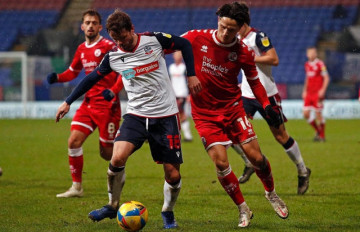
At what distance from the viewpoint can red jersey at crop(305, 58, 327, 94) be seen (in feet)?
56.2

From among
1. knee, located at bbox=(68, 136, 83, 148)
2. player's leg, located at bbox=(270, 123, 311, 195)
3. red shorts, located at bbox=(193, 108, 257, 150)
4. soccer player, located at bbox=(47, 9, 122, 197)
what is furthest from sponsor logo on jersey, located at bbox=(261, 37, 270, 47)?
knee, located at bbox=(68, 136, 83, 148)

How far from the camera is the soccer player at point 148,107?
5.91 metres

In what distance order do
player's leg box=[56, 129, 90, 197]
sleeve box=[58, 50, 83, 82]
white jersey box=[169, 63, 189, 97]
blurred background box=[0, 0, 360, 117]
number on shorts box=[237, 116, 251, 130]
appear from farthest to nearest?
blurred background box=[0, 0, 360, 117] → white jersey box=[169, 63, 189, 97] → sleeve box=[58, 50, 83, 82] → player's leg box=[56, 129, 90, 197] → number on shorts box=[237, 116, 251, 130]

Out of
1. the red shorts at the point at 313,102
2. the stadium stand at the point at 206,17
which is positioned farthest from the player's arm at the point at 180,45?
the stadium stand at the point at 206,17

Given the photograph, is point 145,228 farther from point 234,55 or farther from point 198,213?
point 234,55

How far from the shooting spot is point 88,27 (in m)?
8.03

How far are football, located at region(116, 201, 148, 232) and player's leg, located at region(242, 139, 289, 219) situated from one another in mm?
1220

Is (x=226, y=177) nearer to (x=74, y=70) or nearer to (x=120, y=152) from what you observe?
(x=120, y=152)

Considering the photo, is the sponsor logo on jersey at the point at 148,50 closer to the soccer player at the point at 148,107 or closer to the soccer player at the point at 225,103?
the soccer player at the point at 148,107

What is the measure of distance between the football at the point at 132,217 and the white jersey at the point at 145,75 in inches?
34.5

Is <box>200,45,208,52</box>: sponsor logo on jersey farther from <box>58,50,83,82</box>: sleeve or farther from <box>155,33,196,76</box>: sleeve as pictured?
<box>58,50,83,82</box>: sleeve

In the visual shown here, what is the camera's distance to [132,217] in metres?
5.59

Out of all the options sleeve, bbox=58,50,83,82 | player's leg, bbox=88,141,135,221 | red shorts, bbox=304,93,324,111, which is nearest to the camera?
player's leg, bbox=88,141,135,221

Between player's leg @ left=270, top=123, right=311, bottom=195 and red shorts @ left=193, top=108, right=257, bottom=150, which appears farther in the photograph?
player's leg @ left=270, top=123, right=311, bottom=195
